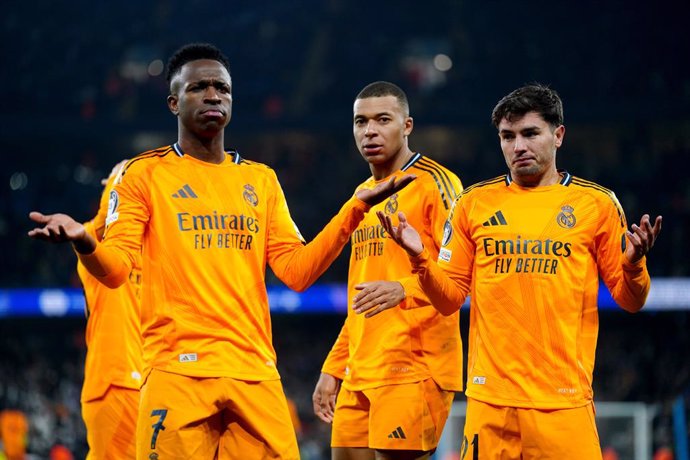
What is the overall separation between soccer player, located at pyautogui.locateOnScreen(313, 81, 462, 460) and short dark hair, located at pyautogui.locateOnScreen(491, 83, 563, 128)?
654mm

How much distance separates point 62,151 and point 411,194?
69.4 ft

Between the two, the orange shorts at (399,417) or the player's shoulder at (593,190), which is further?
the orange shorts at (399,417)

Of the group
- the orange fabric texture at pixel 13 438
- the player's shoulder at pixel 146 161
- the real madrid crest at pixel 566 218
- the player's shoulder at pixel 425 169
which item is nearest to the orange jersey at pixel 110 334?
the player's shoulder at pixel 146 161

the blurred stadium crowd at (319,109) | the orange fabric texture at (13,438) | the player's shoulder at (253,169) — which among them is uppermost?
the blurred stadium crowd at (319,109)

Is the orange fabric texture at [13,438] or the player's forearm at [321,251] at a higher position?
the player's forearm at [321,251]

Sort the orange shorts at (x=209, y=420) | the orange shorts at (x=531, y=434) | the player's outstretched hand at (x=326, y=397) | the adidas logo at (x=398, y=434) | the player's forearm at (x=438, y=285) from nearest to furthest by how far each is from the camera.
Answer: the orange shorts at (x=209, y=420) < the orange shorts at (x=531, y=434) < the player's forearm at (x=438, y=285) < the adidas logo at (x=398, y=434) < the player's outstretched hand at (x=326, y=397)

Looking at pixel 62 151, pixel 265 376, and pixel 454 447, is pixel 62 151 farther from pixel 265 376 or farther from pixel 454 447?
pixel 265 376

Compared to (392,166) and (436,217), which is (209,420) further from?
(392,166)

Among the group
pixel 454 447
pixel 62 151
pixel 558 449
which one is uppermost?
pixel 62 151

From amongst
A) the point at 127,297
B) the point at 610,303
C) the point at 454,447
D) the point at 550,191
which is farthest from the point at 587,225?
the point at 610,303

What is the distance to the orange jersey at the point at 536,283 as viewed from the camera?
436 cm

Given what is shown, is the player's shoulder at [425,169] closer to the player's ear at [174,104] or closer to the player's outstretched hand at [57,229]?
the player's ear at [174,104]

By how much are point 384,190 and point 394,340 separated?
3.61ft

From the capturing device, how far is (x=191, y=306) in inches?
169
